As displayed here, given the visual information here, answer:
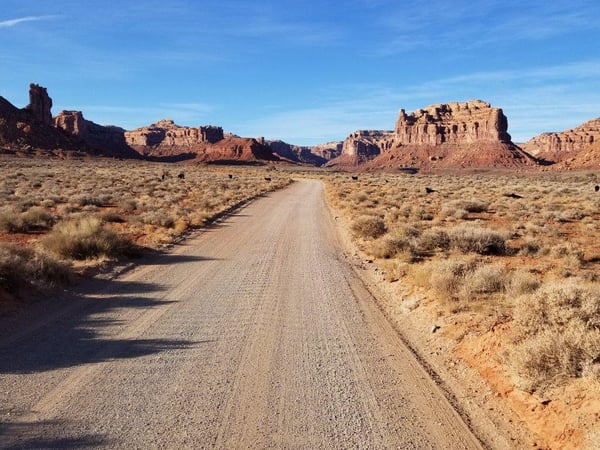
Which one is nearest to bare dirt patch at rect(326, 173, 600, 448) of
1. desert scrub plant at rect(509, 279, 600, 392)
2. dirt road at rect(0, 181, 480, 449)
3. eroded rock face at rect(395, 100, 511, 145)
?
desert scrub plant at rect(509, 279, 600, 392)

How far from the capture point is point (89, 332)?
6836mm

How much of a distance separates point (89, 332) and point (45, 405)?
7.50 ft

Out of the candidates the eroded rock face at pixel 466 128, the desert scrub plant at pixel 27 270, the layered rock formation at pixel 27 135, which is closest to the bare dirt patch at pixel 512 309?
the desert scrub plant at pixel 27 270

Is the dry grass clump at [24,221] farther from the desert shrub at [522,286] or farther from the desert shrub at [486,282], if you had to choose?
the desert shrub at [522,286]

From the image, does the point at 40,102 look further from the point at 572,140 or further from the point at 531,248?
the point at 572,140

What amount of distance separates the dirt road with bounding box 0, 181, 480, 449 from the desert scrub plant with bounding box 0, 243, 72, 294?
0.70 meters

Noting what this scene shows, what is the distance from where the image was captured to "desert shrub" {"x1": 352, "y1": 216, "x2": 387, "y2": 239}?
16672 mm

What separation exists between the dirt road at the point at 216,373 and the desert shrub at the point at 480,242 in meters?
4.94

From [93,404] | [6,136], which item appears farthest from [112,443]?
[6,136]

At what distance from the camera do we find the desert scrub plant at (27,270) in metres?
8.13

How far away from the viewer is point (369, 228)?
55.1 ft

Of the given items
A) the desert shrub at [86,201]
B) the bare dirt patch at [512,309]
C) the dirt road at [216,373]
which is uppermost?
the desert shrub at [86,201]

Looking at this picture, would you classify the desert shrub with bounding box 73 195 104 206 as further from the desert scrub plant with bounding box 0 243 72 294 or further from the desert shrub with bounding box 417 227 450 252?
the desert shrub with bounding box 417 227 450 252

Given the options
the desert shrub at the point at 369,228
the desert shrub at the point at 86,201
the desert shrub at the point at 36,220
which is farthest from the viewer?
the desert shrub at the point at 86,201
